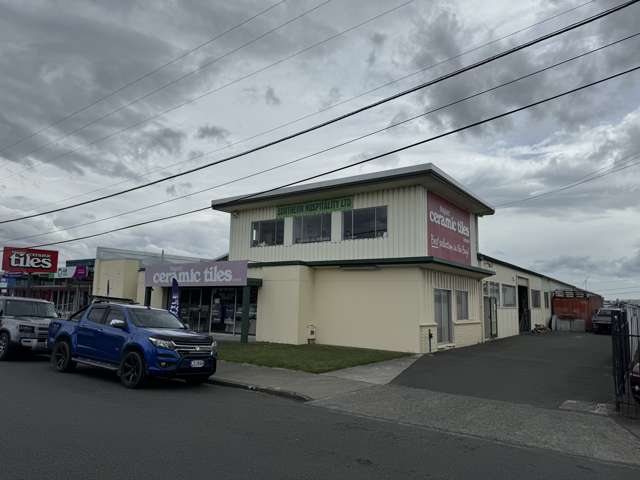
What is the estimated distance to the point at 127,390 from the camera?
1086cm

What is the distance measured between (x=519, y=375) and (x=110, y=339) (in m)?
10.5

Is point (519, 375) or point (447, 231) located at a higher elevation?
point (447, 231)

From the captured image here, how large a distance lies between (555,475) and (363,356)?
36.7 feet

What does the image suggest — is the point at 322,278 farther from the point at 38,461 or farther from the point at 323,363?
the point at 38,461

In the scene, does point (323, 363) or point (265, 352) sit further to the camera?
point (265, 352)

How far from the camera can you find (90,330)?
41.8ft

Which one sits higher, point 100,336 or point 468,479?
point 100,336

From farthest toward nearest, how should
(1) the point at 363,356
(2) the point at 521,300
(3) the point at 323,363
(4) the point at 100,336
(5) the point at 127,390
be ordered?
(2) the point at 521,300, (1) the point at 363,356, (3) the point at 323,363, (4) the point at 100,336, (5) the point at 127,390

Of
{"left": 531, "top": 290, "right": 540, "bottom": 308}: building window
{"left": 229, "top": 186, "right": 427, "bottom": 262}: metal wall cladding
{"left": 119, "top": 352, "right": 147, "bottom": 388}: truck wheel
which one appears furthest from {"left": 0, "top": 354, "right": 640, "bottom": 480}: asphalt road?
{"left": 531, "top": 290, "right": 540, "bottom": 308}: building window

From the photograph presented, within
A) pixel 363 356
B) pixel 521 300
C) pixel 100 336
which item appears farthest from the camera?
pixel 521 300

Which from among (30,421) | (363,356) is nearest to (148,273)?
(363,356)

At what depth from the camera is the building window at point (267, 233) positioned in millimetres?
24172

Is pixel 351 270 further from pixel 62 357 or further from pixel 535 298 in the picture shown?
pixel 535 298

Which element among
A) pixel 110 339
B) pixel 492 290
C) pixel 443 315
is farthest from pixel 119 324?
pixel 492 290
